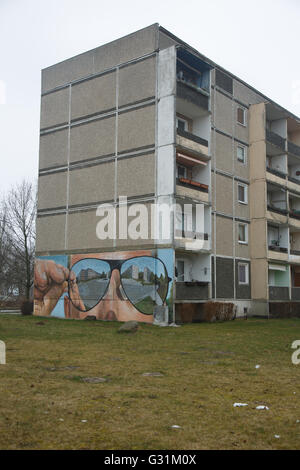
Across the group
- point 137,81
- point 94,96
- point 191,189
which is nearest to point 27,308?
point 191,189

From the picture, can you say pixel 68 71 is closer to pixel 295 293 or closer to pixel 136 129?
pixel 136 129

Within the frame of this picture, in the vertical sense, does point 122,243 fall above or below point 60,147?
below

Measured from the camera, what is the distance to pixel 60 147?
99.6ft

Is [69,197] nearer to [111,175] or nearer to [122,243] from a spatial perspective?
[111,175]

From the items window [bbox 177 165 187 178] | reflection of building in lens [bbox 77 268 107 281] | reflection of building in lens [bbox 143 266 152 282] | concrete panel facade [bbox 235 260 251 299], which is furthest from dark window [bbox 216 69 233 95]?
reflection of building in lens [bbox 77 268 107 281]

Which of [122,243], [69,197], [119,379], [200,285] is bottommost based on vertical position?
[119,379]

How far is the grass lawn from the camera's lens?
16.7 feet

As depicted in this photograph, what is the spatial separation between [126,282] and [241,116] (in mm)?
14709

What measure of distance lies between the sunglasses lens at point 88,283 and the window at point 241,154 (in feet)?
39.1

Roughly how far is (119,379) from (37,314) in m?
21.7

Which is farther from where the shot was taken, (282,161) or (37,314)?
(282,161)

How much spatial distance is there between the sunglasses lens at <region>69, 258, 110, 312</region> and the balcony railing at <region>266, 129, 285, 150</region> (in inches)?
586
